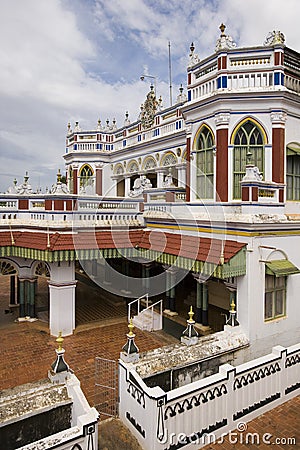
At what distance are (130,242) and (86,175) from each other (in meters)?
12.2

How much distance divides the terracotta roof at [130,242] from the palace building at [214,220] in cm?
4

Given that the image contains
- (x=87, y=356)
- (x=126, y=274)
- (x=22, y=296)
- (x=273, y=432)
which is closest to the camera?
(x=273, y=432)

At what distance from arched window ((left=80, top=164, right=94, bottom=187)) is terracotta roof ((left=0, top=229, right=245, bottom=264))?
11.4m

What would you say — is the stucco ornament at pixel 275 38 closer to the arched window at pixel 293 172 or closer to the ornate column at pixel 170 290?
the arched window at pixel 293 172

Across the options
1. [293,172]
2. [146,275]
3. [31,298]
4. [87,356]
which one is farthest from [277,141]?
[31,298]

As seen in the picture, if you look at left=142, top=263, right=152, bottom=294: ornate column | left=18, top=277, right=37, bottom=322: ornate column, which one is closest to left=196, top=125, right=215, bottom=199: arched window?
left=142, top=263, right=152, bottom=294: ornate column

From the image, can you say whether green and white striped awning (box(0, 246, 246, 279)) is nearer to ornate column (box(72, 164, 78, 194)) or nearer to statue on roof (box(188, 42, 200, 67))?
statue on roof (box(188, 42, 200, 67))

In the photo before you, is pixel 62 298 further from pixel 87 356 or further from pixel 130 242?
pixel 130 242

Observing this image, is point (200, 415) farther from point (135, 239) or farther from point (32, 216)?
point (32, 216)

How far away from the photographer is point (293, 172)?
448 inches

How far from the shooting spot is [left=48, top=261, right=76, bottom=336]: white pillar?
1011cm

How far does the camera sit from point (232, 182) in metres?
10.8

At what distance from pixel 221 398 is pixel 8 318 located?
28.4 ft

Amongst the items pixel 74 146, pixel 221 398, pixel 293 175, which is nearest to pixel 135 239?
pixel 293 175
